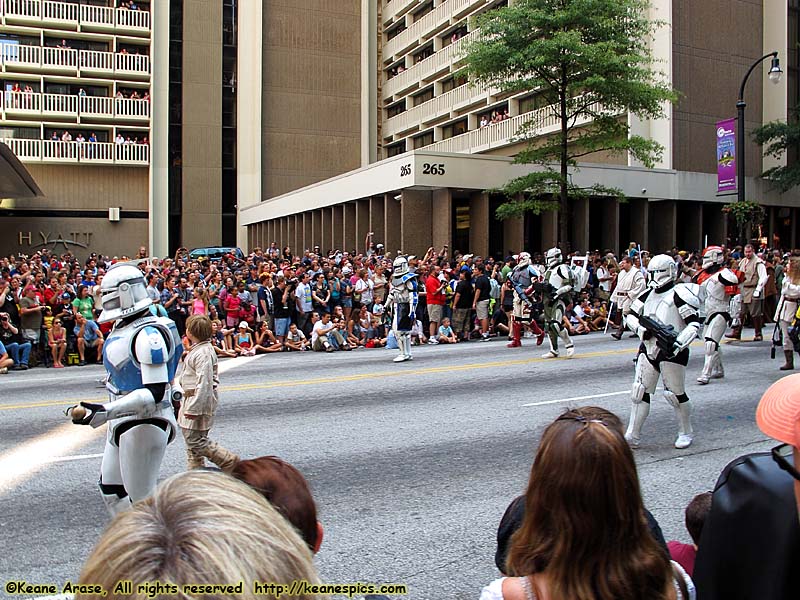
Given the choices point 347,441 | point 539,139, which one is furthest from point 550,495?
point 539,139

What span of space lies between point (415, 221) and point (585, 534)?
27.9 m

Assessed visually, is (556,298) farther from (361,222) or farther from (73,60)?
(73,60)

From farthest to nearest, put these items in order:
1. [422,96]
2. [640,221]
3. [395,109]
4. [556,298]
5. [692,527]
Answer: [395,109]
[422,96]
[640,221]
[556,298]
[692,527]

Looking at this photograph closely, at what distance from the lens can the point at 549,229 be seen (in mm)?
31469

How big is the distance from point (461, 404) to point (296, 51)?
137 ft

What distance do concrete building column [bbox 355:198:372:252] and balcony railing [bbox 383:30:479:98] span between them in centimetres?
1229

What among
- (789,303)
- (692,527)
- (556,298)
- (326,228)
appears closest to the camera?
(692,527)

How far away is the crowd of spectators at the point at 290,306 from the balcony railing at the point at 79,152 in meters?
23.6

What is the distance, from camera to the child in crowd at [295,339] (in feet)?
56.3

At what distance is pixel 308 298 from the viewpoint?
57.8 feet

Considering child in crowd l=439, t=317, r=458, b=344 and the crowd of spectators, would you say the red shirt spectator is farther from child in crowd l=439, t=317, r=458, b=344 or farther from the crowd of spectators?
child in crowd l=439, t=317, r=458, b=344

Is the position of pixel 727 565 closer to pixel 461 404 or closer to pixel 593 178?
pixel 461 404

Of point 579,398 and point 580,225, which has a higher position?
point 580,225

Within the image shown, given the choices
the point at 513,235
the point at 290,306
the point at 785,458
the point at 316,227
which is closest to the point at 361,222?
the point at 316,227
